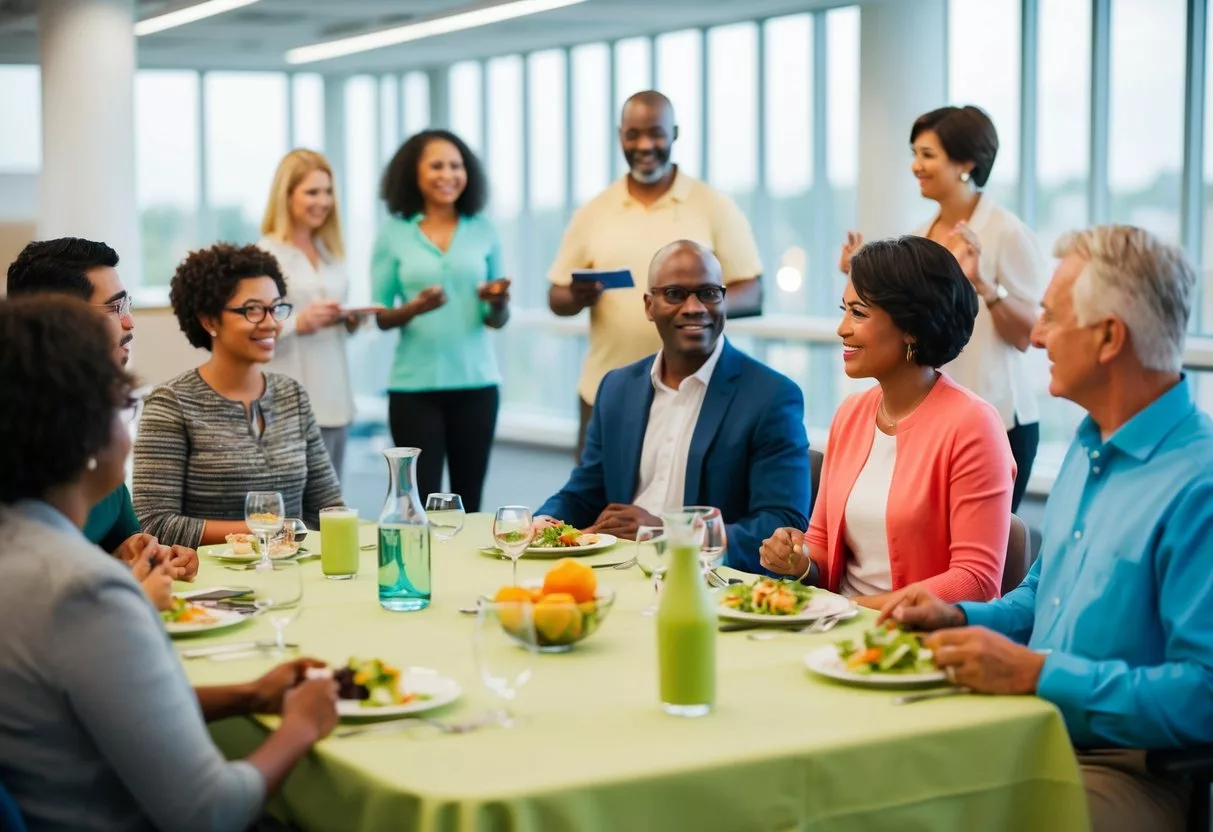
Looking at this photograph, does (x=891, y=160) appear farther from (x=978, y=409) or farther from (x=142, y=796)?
(x=142, y=796)

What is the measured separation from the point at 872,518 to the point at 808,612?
54cm

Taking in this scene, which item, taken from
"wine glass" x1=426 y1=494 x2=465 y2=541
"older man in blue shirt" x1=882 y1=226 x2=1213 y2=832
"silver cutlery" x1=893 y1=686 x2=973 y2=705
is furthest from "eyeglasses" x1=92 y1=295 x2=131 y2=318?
"silver cutlery" x1=893 y1=686 x2=973 y2=705

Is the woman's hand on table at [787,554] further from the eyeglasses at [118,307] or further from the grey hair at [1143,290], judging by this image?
the eyeglasses at [118,307]

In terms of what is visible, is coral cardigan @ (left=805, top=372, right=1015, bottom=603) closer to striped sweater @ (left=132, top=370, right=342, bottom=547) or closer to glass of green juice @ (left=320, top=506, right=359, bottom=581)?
glass of green juice @ (left=320, top=506, right=359, bottom=581)

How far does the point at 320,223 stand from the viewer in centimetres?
559

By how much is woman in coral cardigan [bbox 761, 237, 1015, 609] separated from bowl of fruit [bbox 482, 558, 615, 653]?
0.57m

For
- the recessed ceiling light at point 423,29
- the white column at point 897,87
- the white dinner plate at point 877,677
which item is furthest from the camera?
the recessed ceiling light at point 423,29

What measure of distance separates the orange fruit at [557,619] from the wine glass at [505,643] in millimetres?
320

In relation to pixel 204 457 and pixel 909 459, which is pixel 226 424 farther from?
pixel 909 459

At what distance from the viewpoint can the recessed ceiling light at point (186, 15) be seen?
9383 millimetres

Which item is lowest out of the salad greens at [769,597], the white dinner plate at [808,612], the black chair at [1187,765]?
the black chair at [1187,765]

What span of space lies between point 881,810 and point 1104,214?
260 inches

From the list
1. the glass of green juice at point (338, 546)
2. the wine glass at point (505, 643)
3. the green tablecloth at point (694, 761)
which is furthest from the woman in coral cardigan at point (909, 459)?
the wine glass at point (505, 643)

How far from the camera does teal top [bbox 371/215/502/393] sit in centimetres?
530
